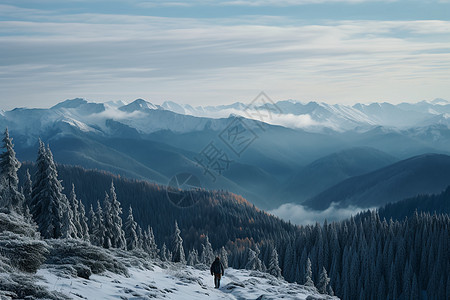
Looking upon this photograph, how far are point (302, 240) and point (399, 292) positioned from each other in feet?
115

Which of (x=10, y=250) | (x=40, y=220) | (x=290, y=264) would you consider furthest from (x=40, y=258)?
(x=290, y=264)

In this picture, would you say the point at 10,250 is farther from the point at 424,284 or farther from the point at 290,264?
the point at 424,284

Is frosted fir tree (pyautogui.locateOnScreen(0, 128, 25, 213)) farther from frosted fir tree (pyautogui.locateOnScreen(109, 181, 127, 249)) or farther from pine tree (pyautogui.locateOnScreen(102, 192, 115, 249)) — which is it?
frosted fir tree (pyautogui.locateOnScreen(109, 181, 127, 249))

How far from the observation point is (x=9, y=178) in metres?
50.9

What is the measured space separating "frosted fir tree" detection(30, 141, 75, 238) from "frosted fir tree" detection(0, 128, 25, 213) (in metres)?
3.08

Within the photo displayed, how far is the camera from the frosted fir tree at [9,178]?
164 ft

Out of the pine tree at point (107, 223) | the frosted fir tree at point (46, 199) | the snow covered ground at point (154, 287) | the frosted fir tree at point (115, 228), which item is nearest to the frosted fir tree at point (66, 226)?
the frosted fir tree at point (46, 199)

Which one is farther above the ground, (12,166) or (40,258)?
(12,166)

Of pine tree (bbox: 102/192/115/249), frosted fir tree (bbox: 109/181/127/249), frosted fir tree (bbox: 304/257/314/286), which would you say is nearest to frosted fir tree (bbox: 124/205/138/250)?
frosted fir tree (bbox: 109/181/127/249)

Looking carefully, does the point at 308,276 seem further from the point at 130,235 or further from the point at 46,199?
the point at 46,199

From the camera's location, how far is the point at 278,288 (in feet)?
111

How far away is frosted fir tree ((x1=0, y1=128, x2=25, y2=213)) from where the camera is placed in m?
50.0

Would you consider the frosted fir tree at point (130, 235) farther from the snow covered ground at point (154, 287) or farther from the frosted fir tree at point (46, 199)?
the snow covered ground at point (154, 287)

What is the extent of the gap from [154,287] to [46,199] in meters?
30.4
